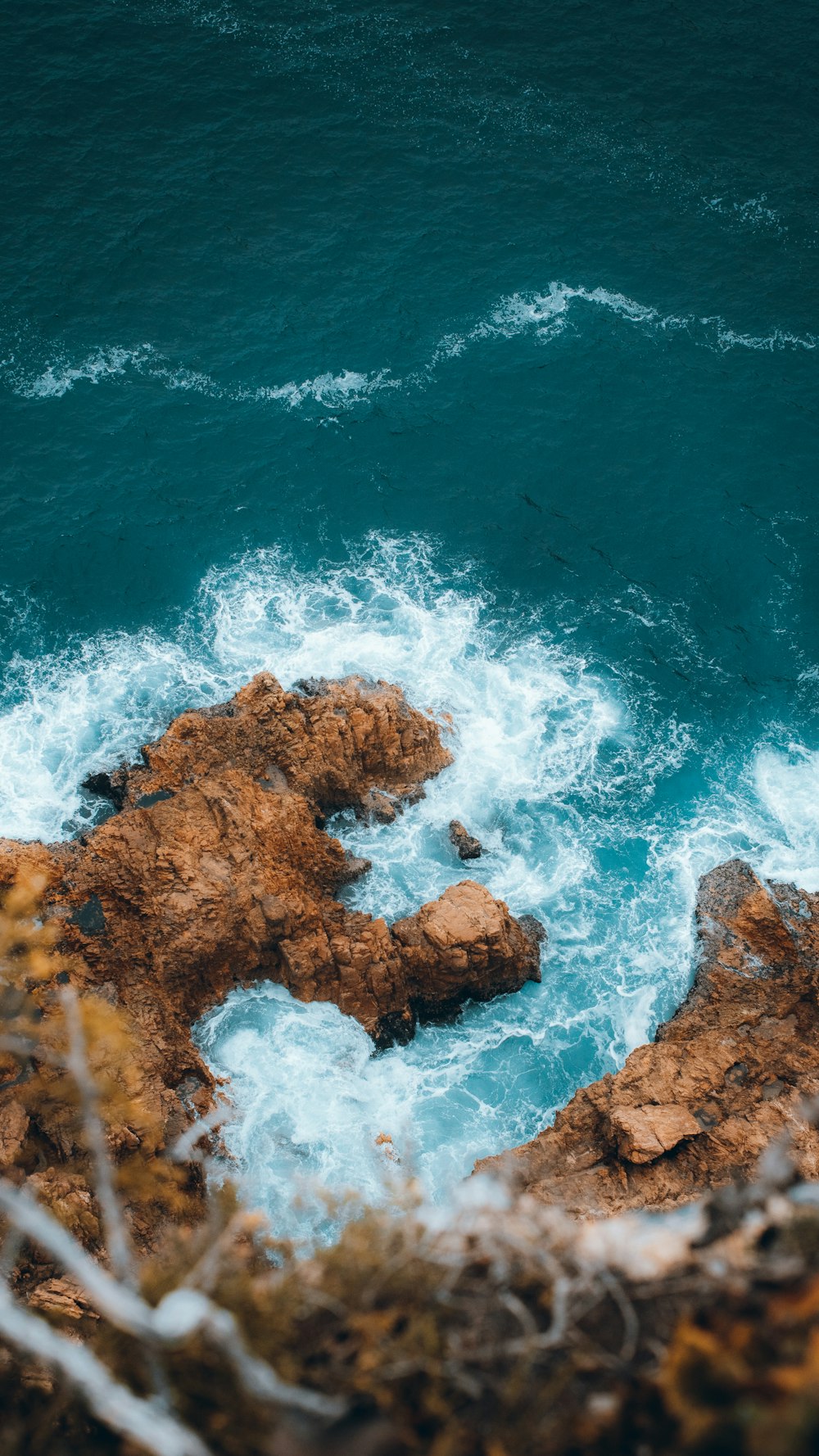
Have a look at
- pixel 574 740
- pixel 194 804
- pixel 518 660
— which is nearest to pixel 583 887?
pixel 574 740

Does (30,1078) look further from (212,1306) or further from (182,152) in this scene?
(182,152)

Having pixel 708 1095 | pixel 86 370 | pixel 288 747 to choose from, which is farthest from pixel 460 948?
pixel 86 370

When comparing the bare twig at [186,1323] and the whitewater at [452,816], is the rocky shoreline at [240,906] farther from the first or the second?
the bare twig at [186,1323]

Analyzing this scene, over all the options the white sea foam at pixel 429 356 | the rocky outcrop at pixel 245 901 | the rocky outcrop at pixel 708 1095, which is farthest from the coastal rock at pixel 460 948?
the white sea foam at pixel 429 356

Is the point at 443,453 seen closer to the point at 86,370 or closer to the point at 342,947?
the point at 86,370

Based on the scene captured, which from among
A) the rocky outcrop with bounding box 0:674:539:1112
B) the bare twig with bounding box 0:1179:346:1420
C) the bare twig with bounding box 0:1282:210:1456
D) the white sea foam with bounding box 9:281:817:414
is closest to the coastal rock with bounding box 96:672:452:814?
the rocky outcrop with bounding box 0:674:539:1112
